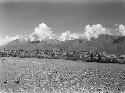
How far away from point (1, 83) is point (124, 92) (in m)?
9.64

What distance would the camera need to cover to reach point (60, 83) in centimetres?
1814

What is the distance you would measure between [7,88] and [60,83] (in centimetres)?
450

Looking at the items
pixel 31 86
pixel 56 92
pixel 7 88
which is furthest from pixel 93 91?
pixel 7 88

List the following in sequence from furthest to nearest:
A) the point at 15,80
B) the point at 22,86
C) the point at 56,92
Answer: the point at 15,80, the point at 22,86, the point at 56,92

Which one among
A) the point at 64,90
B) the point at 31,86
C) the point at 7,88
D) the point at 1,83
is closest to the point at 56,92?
the point at 64,90

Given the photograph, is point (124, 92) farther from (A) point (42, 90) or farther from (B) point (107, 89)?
(A) point (42, 90)

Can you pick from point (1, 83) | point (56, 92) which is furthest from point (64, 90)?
point (1, 83)

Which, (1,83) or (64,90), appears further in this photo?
(1,83)

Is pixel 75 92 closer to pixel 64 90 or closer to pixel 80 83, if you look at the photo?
pixel 64 90

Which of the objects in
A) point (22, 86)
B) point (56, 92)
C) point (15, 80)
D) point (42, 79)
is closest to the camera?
point (56, 92)

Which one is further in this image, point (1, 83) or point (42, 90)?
point (1, 83)

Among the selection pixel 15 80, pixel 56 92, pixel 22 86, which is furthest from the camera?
pixel 15 80

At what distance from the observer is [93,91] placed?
1631 cm

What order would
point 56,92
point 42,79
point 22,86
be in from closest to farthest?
1. point 56,92
2. point 22,86
3. point 42,79
